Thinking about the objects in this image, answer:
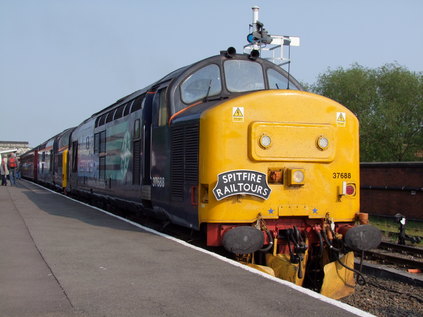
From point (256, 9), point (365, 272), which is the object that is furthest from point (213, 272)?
point (256, 9)

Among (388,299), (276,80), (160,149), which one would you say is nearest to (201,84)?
(160,149)

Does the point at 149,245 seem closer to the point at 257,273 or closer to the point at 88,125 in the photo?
the point at 257,273

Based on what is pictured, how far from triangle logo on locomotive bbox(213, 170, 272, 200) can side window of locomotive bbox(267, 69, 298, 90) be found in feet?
7.39

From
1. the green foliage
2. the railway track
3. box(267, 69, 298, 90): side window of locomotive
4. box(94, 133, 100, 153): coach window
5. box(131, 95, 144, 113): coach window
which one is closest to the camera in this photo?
box(267, 69, 298, 90): side window of locomotive

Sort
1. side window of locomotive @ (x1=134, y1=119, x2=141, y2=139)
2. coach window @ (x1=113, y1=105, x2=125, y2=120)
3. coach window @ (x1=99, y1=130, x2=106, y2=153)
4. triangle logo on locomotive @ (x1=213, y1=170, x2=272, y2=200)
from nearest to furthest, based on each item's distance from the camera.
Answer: triangle logo on locomotive @ (x1=213, y1=170, x2=272, y2=200), side window of locomotive @ (x1=134, y1=119, x2=141, y2=139), coach window @ (x1=113, y1=105, x2=125, y2=120), coach window @ (x1=99, y1=130, x2=106, y2=153)

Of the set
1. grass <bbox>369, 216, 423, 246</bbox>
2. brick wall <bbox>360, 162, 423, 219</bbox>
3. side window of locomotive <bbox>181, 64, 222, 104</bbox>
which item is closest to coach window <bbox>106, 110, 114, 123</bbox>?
side window of locomotive <bbox>181, 64, 222, 104</bbox>

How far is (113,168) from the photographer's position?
12.5m

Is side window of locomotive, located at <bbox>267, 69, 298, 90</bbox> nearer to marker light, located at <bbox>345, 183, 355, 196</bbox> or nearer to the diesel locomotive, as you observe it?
the diesel locomotive

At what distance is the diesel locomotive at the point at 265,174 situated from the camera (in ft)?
23.2

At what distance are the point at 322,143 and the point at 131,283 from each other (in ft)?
11.4

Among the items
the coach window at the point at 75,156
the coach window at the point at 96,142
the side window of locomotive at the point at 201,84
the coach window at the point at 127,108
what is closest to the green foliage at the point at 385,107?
the coach window at the point at 75,156

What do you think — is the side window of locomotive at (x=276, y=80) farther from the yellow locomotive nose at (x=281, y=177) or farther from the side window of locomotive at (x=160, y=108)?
the side window of locomotive at (x=160, y=108)

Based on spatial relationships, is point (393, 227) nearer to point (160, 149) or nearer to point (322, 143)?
point (322, 143)

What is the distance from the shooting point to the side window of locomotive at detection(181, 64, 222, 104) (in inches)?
330
